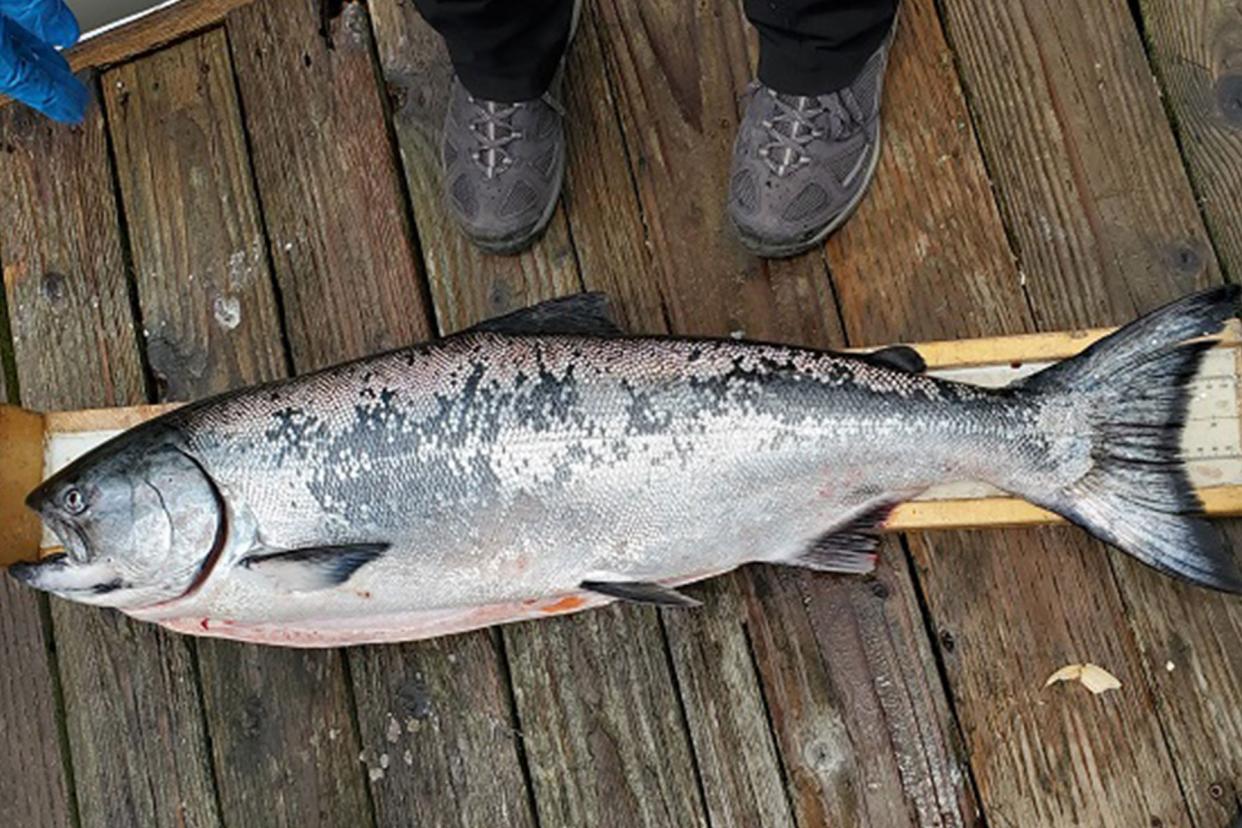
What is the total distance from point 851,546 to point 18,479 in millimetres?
1981

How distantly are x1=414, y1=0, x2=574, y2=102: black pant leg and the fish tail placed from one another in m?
1.36

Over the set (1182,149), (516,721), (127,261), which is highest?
(127,261)

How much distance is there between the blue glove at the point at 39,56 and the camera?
9.56 ft

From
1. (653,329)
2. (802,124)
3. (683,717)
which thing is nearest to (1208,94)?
(802,124)

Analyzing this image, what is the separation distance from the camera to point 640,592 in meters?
2.42

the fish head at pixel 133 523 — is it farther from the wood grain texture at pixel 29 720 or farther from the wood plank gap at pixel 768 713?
the wood plank gap at pixel 768 713

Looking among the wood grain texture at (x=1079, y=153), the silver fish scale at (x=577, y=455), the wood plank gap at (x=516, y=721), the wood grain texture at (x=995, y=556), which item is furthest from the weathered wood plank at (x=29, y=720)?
the wood grain texture at (x=1079, y=153)

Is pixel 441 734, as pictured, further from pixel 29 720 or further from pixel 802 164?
pixel 802 164

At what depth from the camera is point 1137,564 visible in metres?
A: 2.63

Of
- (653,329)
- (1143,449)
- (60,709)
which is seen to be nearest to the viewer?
(1143,449)

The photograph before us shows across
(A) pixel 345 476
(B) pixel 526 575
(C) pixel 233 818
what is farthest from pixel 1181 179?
(C) pixel 233 818

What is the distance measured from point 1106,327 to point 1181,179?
0.42 m

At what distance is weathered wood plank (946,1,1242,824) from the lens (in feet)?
8.46

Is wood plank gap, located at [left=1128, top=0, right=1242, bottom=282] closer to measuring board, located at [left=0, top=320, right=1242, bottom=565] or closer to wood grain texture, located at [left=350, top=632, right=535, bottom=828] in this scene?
measuring board, located at [left=0, top=320, right=1242, bottom=565]
